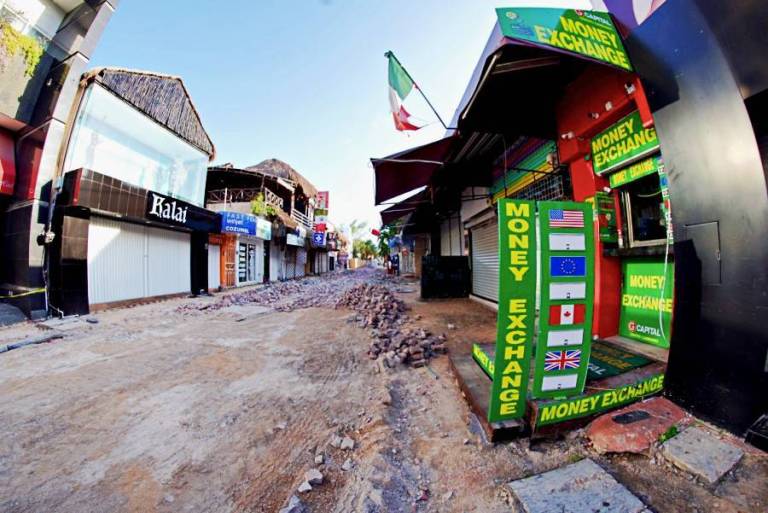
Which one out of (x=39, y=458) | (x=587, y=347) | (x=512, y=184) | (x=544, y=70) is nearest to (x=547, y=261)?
(x=587, y=347)

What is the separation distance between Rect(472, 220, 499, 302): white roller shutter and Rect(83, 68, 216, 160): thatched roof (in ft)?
42.0

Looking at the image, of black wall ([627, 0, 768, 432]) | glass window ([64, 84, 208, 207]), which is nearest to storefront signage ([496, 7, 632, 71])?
black wall ([627, 0, 768, 432])

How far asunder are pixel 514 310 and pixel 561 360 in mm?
648

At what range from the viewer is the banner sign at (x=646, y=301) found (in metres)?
3.28

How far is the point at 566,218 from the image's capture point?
2051 mm

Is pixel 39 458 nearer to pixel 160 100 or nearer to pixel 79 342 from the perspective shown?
pixel 79 342

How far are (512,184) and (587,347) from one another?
207 inches

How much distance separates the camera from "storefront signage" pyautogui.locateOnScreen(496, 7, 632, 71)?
8.09 ft

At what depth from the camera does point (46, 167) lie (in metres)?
7.03

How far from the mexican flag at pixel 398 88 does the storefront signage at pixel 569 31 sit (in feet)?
11.3

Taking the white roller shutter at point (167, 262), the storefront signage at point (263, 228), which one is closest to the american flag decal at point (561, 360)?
the white roller shutter at point (167, 262)

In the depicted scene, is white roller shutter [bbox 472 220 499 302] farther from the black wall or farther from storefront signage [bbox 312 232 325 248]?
storefront signage [bbox 312 232 325 248]

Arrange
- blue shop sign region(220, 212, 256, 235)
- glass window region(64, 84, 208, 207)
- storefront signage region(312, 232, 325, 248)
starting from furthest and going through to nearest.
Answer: storefront signage region(312, 232, 325, 248), blue shop sign region(220, 212, 256, 235), glass window region(64, 84, 208, 207)

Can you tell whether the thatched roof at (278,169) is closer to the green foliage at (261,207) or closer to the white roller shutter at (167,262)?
the green foliage at (261,207)
